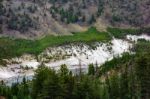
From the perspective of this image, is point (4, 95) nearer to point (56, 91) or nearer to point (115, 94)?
point (115, 94)

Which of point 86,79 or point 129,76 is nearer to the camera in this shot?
point 86,79

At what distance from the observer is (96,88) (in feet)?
497

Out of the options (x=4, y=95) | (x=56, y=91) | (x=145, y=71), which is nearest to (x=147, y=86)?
(x=145, y=71)

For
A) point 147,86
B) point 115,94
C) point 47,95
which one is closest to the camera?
point 47,95

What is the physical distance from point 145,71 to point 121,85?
20.8 meters

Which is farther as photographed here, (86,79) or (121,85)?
(121,85)

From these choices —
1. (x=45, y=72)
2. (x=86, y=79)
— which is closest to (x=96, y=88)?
(x=86, y=79)

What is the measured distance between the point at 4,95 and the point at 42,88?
40.0 metres

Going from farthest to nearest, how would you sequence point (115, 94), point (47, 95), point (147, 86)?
1. point (115, 94)
2. point (147, 86)
3. point (47, 95)

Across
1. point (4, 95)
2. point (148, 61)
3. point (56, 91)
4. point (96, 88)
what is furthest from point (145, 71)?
point (4, 95)

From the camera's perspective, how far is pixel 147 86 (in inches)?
5694

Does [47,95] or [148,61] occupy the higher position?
[148,61]

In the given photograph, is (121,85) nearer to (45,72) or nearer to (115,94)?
(115,94)

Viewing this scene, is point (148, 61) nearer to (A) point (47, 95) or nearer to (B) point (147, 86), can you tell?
(B) point (147, 86)
